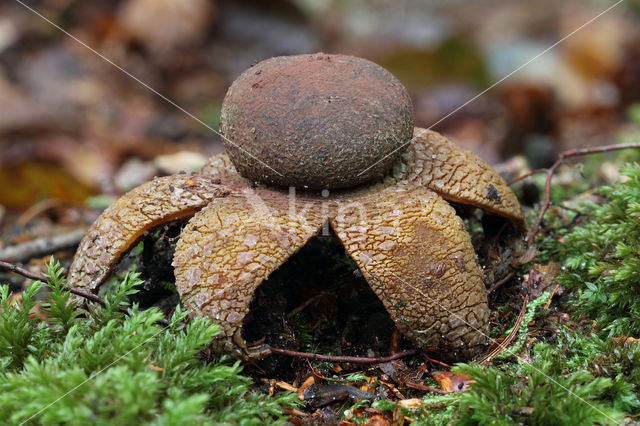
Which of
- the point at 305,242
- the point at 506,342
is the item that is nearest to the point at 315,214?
the point at 305,242

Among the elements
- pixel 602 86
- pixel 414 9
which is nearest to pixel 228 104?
pixel 602 86

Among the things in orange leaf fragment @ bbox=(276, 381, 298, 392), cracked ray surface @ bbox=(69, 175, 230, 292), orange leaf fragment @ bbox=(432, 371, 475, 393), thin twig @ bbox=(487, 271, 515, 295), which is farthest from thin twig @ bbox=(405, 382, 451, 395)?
cracked ray surface @ bbox=(69, 175, 230, 292)

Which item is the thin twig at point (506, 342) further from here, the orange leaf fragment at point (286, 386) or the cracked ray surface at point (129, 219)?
the cracked ray surface at point (129, 219)

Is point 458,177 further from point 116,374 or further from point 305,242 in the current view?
point 116,374

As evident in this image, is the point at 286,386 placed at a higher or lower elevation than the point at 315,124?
lower

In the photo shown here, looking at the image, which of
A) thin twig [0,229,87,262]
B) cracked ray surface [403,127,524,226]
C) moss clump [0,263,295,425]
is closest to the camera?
moss clump [0,263,295,425]

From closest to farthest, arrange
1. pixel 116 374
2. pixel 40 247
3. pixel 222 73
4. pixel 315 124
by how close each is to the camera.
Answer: pixel 116 374 < pixel 315 124 < pixel 40 247 < pixel 222 73

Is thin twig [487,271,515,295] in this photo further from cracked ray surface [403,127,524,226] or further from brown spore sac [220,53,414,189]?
brown spore sac [220,53,414,189]

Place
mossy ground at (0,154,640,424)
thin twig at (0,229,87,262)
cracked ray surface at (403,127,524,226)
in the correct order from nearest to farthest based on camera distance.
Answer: mossy ground at (0,154,640,424), cracked ray surface at (403,127,524,226), thin twig at (0,229,87,262)
